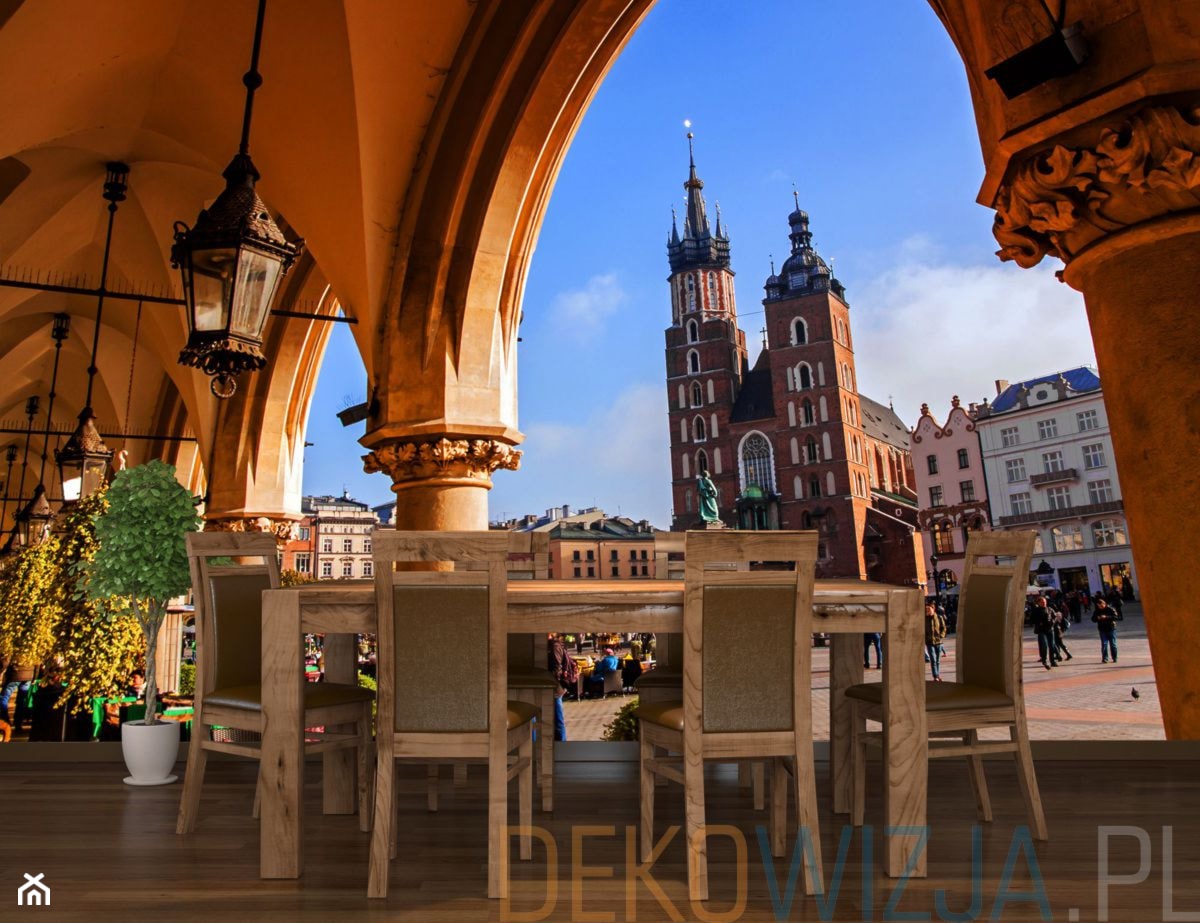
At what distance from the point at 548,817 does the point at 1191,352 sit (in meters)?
2.20

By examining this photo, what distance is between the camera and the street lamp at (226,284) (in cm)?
311

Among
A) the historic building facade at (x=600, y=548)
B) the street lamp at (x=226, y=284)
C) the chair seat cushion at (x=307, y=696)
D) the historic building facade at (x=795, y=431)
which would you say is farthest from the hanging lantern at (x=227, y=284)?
the historic building facade at (x=600, y=548)

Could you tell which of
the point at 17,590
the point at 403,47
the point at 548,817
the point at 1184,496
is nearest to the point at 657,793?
the point at 548,817

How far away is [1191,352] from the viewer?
2152mm

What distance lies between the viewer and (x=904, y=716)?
1.99 metres

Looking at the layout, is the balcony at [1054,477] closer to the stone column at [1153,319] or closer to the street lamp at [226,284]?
the stone column at [1153,319]

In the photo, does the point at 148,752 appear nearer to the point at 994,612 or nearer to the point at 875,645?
the point at 994,612

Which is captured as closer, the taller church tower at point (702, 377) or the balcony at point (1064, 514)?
the balcony at point (1064, 514)

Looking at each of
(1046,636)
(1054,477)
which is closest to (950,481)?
(1054,477)

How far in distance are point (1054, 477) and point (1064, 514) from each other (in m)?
1.54

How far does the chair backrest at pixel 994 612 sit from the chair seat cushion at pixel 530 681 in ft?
4.38

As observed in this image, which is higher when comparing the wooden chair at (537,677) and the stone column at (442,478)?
the stone column at (442,478)

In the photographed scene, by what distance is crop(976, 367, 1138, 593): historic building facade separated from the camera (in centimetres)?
3212

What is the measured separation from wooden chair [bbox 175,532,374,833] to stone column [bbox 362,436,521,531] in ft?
8.36
